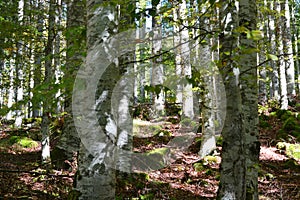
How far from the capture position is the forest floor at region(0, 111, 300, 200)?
17.6 ft

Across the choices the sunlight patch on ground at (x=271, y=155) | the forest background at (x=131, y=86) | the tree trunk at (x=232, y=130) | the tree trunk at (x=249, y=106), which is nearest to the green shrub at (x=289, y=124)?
the sunlight patch on ground at (x=271, y=155)

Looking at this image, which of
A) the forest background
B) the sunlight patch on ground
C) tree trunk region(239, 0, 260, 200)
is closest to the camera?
the forest background

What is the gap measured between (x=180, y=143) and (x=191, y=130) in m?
2.22

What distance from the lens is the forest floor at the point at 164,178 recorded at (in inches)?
211

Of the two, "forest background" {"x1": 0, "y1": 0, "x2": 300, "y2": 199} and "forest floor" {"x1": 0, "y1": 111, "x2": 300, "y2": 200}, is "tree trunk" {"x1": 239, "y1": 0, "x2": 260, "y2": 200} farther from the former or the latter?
"forest floor" {"x1": 0, "y1": 111, "x2": 300, "y2": 200}

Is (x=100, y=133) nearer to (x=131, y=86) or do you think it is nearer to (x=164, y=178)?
(x=131, y=86)

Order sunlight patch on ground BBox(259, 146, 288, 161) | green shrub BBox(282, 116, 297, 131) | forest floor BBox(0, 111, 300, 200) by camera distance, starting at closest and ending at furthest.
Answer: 1. forest floor BBox(0, 111, 300, 200)
2. sunlight patch on ground BBox(259, 146, 288, 161)
3. green shrub BBox(282, 116, 297, 131)

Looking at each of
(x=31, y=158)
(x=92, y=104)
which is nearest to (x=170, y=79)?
(x=92, y=104)

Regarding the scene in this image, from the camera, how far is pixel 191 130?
13.8 metres

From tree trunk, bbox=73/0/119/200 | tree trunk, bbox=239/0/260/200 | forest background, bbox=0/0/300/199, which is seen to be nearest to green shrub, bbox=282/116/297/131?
forest background, bbox=0/0/300/199

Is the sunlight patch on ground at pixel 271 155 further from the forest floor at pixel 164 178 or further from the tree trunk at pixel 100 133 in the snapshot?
the tree trunk at pixel 100 133

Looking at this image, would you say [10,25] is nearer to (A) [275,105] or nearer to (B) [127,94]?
(B) [127,94]

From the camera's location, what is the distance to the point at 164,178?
25.2 feet

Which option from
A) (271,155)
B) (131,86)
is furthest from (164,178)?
(271,155)
